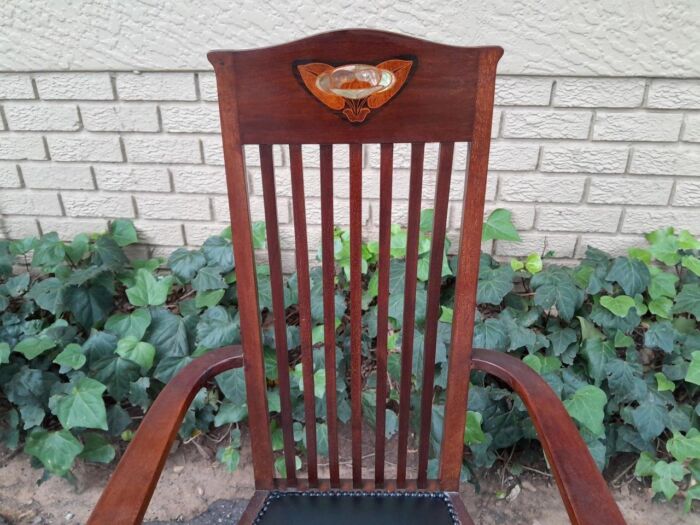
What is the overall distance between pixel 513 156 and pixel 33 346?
5.32 ft

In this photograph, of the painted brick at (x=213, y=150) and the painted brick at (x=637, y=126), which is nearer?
the painted brick at (x=637, y=126)

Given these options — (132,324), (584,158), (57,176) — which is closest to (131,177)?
(57,176)

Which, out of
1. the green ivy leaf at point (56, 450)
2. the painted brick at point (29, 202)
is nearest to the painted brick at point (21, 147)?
the painted brick at point (29, 202)

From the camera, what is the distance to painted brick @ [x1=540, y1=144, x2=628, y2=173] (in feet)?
5.23

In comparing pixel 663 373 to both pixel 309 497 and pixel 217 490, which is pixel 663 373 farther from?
pixel 217 490

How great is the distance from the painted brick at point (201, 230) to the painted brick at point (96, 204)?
8.3 inches

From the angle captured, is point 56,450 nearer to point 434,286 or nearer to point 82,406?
point 82,406

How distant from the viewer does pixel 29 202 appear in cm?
185

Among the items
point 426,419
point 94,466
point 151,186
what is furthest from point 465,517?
point 151,186

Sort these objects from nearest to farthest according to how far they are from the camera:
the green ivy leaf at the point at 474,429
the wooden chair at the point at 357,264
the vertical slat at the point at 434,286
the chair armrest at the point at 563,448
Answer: the chair armrest at the point at 563,448 → the wooden chair at the point at 357,264 → the vertical slat at the point at 434,286 → the green ivy leaf at the point at 474,429

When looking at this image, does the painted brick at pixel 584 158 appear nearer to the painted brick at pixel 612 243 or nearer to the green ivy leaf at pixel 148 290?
the painted brick at pixel 612 243

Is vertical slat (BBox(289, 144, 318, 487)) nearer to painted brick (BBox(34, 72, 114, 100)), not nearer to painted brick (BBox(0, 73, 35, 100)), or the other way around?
painted brick (BBox(34, 72, 114, 100))

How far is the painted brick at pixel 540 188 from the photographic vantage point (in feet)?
5.41

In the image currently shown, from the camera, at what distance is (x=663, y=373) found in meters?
1.60
